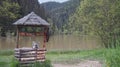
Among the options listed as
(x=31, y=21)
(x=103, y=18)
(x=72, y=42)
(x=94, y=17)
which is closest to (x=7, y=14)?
(x=72, y=42)

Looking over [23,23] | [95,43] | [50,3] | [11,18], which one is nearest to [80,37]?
[95,43]

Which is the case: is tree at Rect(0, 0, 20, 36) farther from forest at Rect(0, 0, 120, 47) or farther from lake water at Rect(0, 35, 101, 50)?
lake water at Rect(0, 35, 101, 50)

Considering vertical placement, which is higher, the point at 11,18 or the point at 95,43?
the point at 11,18

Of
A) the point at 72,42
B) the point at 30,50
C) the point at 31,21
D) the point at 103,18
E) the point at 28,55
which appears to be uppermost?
the point at 31,21

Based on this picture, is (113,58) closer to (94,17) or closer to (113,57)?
(113,57)

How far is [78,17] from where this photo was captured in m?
31.0

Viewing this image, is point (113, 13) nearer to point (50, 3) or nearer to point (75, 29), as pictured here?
point (75, 29)

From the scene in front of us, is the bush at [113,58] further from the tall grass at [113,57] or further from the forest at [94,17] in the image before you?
the forest at [94,17]

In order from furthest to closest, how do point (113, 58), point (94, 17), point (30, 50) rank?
point (94, 17)
point (30, 50)
point (113, 58)

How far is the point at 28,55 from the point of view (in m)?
13.0

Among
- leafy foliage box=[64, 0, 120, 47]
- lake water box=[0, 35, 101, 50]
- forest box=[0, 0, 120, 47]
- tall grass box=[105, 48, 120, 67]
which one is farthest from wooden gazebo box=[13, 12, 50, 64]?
lake water box=[0, 35, 101, 50]

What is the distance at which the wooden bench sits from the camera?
12.8 meters

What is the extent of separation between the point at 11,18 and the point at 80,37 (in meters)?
6.34

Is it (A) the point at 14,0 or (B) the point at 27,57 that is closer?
(B) the point at 27,57
